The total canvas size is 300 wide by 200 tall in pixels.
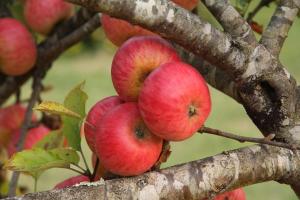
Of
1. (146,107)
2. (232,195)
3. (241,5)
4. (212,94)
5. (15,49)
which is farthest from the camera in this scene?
(212,94)

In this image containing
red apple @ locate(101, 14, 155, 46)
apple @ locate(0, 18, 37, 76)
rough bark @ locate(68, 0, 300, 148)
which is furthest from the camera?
apple @ locate(0, 18, 37, 76)

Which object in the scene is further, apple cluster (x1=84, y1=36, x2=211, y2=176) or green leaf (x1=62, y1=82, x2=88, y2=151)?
green leaf (x1=62, y1=82, x2=88, y2=151)

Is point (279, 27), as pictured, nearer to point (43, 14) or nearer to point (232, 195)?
point (232, 195)

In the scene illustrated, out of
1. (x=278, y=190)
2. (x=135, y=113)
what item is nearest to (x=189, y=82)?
(x=135, y=113)

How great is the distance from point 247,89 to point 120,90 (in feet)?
0.49

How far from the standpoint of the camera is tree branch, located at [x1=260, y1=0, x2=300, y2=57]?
850mm

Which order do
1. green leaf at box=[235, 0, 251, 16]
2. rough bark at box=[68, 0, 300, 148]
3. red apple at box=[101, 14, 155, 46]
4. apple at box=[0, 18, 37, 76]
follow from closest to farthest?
rough bark at box=[68, 0, 300, 148], red apple at box=[101, 14, 155, 46], green leaf at box=[235, 0, 251, 16], apple at box=[0, 18, 37, 76]

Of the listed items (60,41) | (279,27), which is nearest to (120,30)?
(279,27)

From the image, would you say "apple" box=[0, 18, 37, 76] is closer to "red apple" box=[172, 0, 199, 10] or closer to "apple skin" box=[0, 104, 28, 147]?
"apple skin" box=[0, 104, 28, 147]

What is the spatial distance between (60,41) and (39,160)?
590mm

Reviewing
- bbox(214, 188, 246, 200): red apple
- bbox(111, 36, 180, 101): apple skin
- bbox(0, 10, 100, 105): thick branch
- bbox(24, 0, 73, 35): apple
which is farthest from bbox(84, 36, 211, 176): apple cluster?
bbox(24, 0, 73, 35): apple

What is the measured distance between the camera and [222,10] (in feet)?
2.68

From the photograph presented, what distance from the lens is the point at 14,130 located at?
56.7 inches

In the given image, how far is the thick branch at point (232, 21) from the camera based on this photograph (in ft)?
2.58
